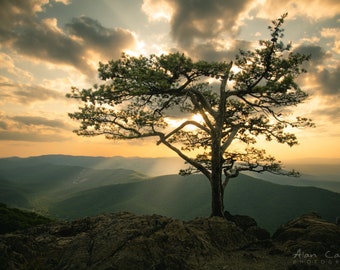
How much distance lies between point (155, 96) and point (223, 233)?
442 inches

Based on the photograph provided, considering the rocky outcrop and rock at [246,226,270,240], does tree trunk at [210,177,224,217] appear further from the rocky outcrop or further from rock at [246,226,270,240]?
the rocky outcrop

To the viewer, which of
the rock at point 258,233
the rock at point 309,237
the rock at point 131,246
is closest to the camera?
the rock at point 131,246

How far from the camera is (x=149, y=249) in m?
11.5

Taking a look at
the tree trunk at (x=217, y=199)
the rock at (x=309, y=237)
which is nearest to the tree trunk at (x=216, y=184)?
the tree trunk at (x=217, y=199)

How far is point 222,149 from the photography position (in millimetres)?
21641

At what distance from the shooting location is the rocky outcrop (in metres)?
10.8

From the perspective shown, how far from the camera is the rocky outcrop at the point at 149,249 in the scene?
1082cm

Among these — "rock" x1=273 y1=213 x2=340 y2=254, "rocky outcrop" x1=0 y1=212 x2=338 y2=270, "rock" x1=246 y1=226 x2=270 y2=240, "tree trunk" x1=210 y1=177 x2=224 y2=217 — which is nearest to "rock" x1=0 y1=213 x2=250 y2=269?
"rocky outcrop" x1=0 y1=212 x2=338 y2=270

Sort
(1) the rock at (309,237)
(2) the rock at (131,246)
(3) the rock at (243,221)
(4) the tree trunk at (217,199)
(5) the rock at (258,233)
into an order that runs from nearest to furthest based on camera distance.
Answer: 1. (2) the rock at (131,246)
2. (1) the rock at (309,237)
3. (5) the rock at (258,233)
4. (4) the tree trunk at (217,199)
5. (3) the rock at (243,221)

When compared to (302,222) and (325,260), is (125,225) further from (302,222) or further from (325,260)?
(302,222)

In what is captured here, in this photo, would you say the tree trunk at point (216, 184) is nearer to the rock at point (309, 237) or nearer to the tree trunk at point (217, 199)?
the tree trunk at point (217, 199)

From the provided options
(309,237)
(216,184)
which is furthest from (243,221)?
(309,237)

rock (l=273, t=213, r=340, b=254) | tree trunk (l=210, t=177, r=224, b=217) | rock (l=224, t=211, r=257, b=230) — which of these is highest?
tree trunk (l=210, t=177, r=224, b=217)

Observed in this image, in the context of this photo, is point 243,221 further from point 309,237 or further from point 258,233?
point 309,237
